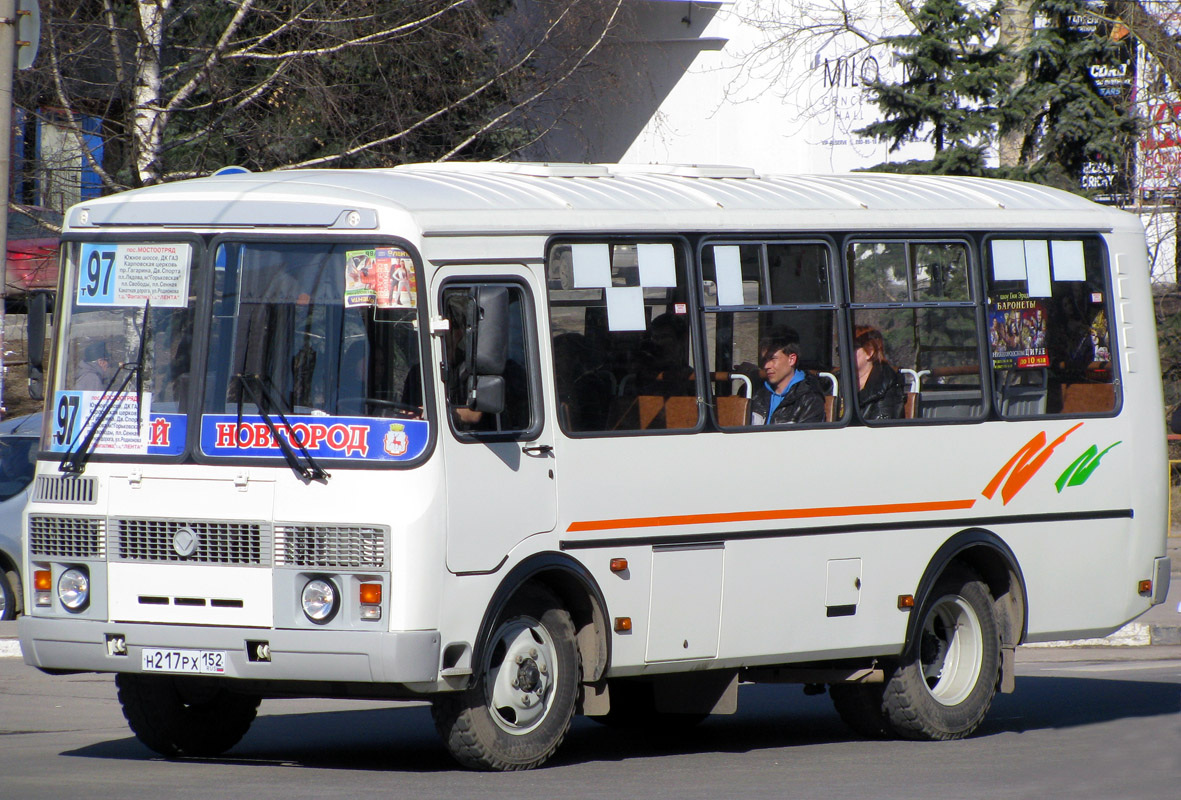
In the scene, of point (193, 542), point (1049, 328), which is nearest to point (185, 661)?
point (193, 542)

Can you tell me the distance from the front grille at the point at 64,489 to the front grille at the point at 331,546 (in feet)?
3.32

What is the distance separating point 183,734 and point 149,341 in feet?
6.50

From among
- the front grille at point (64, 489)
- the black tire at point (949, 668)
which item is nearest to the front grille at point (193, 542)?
the front grille at point (64, 489)

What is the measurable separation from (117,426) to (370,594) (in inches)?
59.6

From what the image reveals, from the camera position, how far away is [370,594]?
764cm

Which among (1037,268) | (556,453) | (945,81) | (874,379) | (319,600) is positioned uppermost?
(945,81)

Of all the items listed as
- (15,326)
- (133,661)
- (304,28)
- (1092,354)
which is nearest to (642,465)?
(133,661)

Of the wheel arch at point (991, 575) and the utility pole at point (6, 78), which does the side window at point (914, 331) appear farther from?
the utility pole at point (6, 78)

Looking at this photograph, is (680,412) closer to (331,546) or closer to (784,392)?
(784,392)

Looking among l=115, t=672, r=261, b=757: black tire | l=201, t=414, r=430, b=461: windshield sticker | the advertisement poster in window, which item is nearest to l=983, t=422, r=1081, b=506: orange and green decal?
the advertisement poster in window

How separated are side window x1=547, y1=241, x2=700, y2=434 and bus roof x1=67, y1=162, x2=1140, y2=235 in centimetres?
15

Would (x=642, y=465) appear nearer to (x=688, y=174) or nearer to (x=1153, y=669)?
(x=688, y=174)

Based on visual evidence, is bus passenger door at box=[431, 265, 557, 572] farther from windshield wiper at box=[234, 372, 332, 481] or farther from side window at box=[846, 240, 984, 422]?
side window at box=[846, 240, 984, 422]

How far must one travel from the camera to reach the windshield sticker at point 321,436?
7.77 meters
